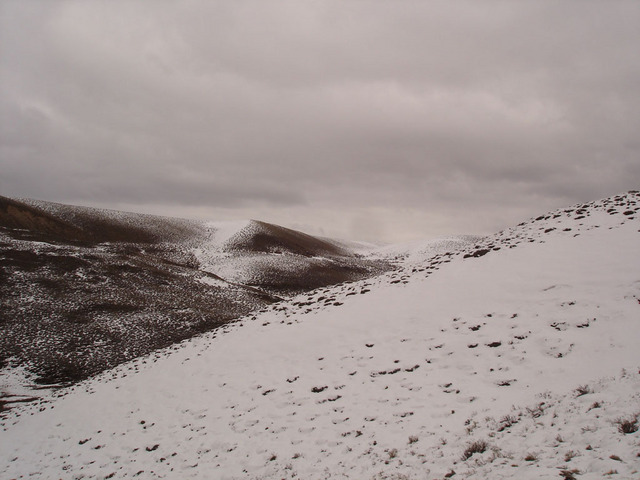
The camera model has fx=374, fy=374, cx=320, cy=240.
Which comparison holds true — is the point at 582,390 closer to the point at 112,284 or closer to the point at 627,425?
the point at 627,425

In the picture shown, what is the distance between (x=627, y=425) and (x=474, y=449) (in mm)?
2808

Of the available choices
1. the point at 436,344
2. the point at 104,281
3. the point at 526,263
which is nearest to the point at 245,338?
the point at 436,344

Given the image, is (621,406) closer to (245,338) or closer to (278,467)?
(278,467)

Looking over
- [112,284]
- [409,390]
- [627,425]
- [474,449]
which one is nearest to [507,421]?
[474,449]

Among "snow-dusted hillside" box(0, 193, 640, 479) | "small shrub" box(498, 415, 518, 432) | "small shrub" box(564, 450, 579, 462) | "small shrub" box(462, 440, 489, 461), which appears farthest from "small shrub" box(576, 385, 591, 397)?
"small shrub" box(462, 440, 489, 461)

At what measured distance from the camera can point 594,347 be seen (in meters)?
11.3

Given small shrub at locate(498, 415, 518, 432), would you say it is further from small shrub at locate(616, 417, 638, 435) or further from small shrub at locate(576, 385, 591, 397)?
small shrub at locate(616, 417, 638, 435)

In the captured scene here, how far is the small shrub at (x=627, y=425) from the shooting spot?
687 cm

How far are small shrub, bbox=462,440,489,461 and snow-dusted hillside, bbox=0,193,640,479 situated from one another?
20 mm

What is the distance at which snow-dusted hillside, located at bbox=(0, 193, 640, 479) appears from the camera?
26.5 feet

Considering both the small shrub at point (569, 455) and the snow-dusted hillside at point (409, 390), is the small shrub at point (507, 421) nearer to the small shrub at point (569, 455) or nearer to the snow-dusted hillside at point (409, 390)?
the snow-dusted hillside at point (409, 390)

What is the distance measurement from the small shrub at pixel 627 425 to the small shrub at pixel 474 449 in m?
2.45

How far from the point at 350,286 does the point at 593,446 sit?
21.6 m

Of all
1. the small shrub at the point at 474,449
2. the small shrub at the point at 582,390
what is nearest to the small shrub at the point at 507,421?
the small shrub at the point at 474,449
